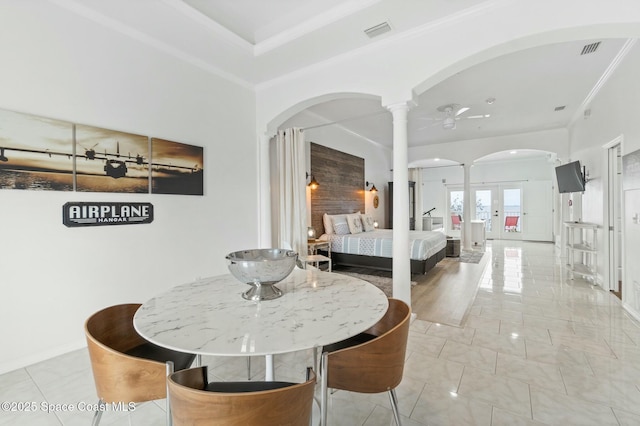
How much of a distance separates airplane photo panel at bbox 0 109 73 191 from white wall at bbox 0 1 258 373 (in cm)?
8

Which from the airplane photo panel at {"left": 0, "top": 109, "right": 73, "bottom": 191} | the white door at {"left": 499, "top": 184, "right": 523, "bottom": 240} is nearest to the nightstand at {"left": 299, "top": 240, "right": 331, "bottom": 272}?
the airplane photo panel at {"left": 0, "top": 109, "right": 73, "bottom": 191}

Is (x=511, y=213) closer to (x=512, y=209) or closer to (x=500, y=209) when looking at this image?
(x=512, y=209)

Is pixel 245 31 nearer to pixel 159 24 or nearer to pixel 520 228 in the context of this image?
pixel 159 24

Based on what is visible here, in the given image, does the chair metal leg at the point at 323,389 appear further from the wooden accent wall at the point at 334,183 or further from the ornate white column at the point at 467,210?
the ornate white column at the point at 467,210

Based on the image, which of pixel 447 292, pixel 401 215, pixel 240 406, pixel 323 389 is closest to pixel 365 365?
pixel 323 389

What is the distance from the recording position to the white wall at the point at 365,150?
5387mm

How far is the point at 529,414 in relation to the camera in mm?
1702

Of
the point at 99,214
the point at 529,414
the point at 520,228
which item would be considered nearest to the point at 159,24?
the point at 99,214

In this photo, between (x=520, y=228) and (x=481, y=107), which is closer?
(x=481, y=107)

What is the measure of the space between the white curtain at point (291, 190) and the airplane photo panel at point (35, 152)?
2.37 m

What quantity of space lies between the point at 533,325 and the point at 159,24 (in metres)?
4.81

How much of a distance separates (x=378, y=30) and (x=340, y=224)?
12.0 ft

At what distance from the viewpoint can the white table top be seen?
40.5 inches

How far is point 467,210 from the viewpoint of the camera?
24.7 ft
